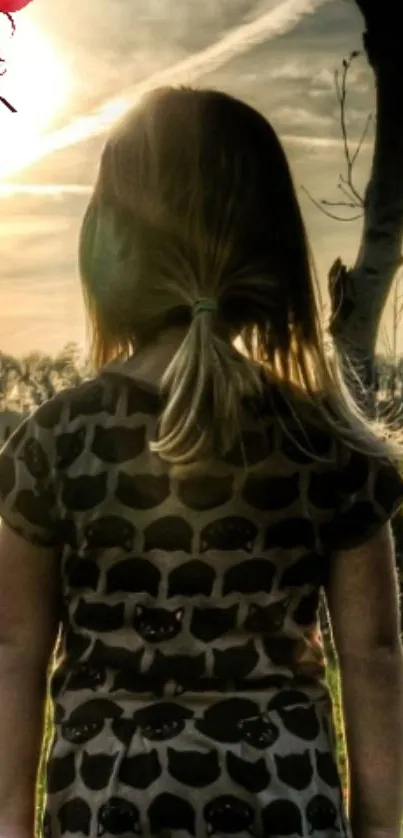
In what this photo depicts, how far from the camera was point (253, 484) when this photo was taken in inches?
32.4

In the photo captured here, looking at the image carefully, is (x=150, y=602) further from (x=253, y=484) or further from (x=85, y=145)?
(x=85, y=145)

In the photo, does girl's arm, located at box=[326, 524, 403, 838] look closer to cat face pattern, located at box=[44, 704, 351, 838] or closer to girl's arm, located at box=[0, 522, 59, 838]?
cat face pattern, located at box=[44, 704, 351, 838]

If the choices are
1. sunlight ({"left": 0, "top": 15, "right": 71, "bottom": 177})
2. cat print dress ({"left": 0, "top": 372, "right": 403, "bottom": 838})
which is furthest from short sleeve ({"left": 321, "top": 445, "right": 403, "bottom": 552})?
sunlight ({"left": 0, "top": 15, "right": 71, "bottom": 177})

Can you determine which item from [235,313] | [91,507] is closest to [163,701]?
[91,507]

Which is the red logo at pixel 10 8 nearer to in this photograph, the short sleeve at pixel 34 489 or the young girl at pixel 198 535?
the young girl at pixel 198 535

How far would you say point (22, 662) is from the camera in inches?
33.1

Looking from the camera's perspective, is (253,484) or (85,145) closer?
(253,484)

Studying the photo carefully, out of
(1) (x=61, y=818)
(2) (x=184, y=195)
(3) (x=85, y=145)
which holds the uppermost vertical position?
(3) (x=85, y=145)

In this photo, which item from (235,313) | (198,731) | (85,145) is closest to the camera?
(198,731)

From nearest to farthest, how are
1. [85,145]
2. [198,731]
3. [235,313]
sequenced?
[198,731], [235,313], [85,145]

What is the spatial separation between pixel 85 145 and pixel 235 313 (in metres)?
0.22

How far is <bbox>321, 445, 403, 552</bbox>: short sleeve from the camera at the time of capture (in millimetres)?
838

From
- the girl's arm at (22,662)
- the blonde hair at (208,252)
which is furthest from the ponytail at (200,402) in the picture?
the girl's arm at (22,662)

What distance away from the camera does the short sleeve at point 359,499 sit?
0.84m
